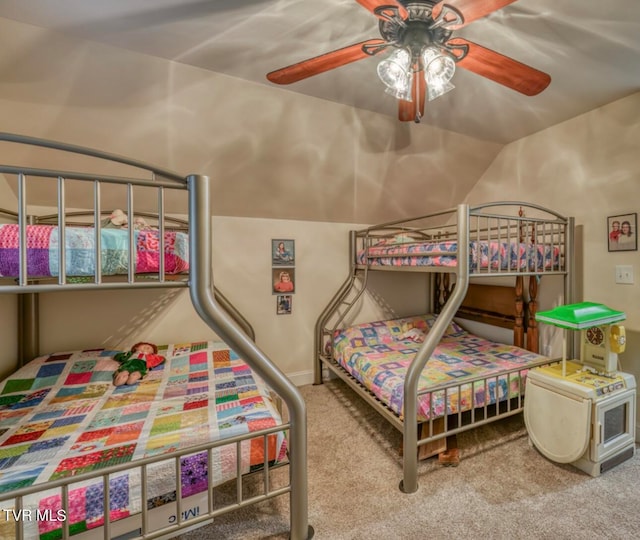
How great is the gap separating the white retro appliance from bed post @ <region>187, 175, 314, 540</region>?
1.47 metres

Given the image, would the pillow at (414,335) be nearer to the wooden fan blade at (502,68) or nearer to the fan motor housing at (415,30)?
the wooden fan blade at (502,68)

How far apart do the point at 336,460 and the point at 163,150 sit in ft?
7.69

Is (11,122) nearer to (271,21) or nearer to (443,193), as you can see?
(271,21)

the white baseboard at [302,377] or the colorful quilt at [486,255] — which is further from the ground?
the colorful quilt at [486,255]

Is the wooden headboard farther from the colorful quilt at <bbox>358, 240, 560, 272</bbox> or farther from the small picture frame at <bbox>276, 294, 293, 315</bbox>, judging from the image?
the small picture frame at <bbox>276, 294, 293, 315</bbox>

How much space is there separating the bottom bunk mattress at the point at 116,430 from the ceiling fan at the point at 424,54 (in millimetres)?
Answer: 1642

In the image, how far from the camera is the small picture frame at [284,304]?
2859mm

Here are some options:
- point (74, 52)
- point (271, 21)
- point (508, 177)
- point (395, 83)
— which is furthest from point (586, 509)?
point (74, 52)

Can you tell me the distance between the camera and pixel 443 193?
3055mm

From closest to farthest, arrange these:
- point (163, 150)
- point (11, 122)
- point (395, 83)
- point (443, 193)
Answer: point (395, 83)
point (11, 122)
point (163, 150)
point (443, 193)

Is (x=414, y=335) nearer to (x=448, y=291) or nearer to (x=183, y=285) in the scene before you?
(x=448, y=291)

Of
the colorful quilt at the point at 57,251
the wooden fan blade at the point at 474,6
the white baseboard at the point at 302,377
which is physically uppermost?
the wooden fan blade at the point at 474,6

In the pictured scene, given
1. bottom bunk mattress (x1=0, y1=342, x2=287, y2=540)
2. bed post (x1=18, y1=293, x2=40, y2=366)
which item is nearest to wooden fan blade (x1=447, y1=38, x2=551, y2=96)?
bottom bunk mattress (x1=0, y1=342, x2=287, y2=540)

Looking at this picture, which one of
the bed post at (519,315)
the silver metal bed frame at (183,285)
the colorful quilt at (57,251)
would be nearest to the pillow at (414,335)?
the bed post at (519,315)
